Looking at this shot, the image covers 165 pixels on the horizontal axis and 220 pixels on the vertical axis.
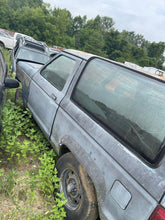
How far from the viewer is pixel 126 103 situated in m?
1.88

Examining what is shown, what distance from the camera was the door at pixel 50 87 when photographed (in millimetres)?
2789

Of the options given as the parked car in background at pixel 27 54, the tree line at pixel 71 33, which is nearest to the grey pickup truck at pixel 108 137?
the parked car in background at pixel 27 54

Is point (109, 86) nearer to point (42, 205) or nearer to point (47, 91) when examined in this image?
point (47, 91)

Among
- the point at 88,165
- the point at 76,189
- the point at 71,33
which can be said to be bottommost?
the point at 76,189

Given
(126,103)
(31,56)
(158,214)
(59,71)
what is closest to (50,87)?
(59,71)

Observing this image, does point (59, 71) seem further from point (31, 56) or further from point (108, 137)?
point (31, 56)

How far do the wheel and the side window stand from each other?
3.85 feet

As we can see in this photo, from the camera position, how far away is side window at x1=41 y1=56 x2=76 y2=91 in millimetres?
2873

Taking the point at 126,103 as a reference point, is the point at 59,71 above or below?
below

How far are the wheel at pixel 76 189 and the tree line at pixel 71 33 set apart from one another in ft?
168

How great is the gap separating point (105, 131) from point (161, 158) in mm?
643

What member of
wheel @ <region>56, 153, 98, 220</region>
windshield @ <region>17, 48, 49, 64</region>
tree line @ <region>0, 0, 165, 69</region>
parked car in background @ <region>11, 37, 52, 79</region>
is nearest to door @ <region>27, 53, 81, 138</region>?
wheel @ <region>56, 153, 98, 220</region>

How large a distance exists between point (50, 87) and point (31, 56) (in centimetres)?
442

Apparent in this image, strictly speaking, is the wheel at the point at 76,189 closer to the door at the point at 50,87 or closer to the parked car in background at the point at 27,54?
the door at the point at 50,87
